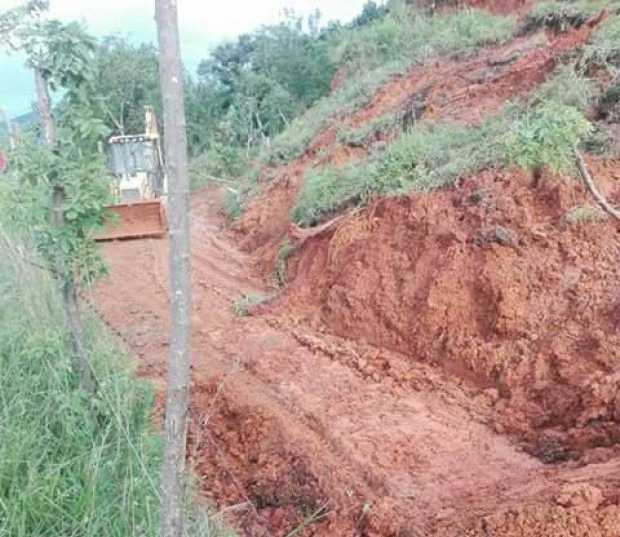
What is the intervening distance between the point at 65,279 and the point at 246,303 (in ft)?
11.8

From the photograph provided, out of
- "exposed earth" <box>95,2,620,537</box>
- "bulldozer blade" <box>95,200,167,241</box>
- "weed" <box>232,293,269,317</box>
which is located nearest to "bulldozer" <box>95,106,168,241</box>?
"bulldozer blade" <box>95,200,167,241</box>

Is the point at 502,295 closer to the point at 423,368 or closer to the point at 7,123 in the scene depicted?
the point at 423,368

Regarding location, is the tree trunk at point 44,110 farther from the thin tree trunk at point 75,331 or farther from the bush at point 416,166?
the bush at point 416,166

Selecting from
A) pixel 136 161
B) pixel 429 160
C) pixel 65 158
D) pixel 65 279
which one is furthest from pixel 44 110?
pixel 136 161

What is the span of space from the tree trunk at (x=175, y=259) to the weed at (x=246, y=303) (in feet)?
14.9

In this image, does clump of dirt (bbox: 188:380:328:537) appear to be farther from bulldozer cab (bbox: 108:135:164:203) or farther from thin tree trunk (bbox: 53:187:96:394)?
bulldozer cab (bbox: 108:135:164:203)

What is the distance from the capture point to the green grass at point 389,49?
38.3 ft

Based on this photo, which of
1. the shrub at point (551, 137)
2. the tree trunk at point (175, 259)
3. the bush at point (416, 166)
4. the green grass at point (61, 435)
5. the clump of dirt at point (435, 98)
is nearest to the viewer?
the tree trunk at point (175, 259)

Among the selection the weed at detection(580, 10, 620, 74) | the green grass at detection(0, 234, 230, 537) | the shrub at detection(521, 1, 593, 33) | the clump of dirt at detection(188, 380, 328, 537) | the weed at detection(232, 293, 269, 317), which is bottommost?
the clump of dirt at detection(188, 380, 328, 537)

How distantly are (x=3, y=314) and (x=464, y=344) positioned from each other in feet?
10.5

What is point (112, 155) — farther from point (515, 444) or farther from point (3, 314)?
point (515, 444)

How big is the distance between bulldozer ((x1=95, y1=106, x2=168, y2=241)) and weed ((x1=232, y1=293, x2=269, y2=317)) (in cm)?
291

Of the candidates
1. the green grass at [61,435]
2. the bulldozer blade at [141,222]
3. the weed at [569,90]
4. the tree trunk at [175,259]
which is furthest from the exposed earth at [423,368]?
the bulldozer blade at [141,222]

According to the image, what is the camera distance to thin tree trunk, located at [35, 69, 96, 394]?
3.47 meters
